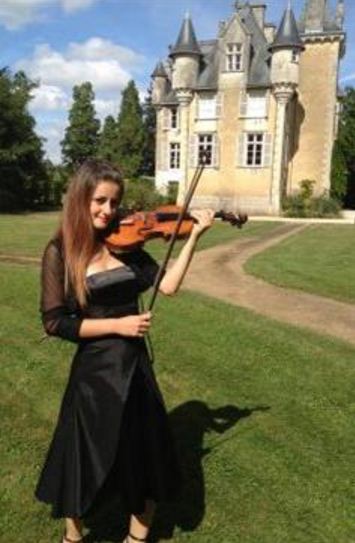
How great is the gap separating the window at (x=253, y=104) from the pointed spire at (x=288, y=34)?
3.28 metres

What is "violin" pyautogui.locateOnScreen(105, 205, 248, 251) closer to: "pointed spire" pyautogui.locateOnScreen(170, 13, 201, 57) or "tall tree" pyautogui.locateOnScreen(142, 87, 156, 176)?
"pointed spire" pyautogui.locateOnScreen(170, 13, 201, 57)

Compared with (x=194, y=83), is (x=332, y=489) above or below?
below

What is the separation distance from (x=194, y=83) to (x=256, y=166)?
6.95 meters

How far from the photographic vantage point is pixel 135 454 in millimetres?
3213

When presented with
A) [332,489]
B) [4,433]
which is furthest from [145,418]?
[4,433]

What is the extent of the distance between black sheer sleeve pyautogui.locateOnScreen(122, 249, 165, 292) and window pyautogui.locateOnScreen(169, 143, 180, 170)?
135 feet

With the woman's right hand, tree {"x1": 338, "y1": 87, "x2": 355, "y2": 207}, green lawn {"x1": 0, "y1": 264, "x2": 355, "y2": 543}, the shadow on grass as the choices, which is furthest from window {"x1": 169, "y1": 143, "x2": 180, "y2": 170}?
the woman's right hand

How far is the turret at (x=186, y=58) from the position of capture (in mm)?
38219

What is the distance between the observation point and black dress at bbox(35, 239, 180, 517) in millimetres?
3094

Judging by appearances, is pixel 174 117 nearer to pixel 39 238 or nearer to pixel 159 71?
pixel 159 71

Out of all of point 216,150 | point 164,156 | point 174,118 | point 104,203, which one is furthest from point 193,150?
point 104,203

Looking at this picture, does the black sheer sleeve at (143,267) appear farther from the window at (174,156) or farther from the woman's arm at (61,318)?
the window at (174,156)

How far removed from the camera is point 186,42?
126 ft

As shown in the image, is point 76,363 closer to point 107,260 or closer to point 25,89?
point 107,260
